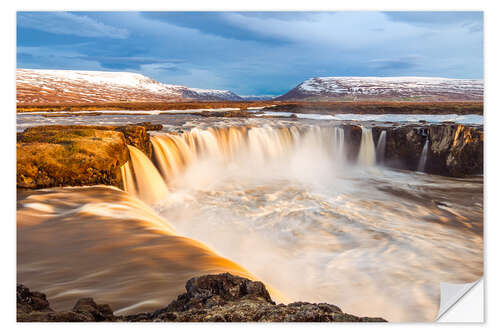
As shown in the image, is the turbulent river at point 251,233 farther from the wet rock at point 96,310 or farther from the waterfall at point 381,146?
the waterfall at point 381,146

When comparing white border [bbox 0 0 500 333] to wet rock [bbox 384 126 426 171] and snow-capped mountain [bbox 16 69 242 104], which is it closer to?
snow-capped mountain [bbox 16 69 242 104]

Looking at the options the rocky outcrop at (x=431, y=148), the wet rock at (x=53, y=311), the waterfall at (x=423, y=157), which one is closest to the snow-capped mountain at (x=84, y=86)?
Answer: the wet rock at (x=53, y=311)

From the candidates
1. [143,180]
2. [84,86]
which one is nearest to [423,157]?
[143,180]

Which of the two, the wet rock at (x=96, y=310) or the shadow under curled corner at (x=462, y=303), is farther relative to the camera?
the shadow under curled corner at (x=462, y=303)

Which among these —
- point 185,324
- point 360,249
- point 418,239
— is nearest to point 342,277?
point 360,249
